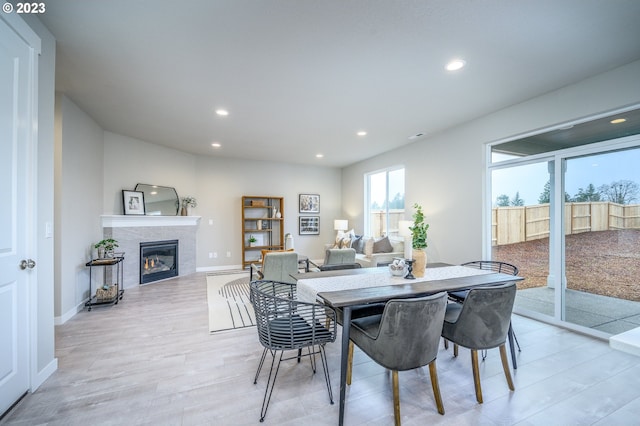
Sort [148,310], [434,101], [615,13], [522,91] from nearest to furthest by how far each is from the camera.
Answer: [615,13] < [522,91] < [434,101] < [148,310]

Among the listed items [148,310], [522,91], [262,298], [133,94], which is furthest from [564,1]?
[148,310]

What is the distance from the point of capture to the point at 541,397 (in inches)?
77.6

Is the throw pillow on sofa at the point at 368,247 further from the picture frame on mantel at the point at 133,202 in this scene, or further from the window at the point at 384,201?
the picture frame on mantel at the point at 133,202

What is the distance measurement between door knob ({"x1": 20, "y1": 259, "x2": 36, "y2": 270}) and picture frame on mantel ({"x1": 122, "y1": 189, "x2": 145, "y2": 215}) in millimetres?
3175

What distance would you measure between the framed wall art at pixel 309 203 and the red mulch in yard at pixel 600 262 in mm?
4959

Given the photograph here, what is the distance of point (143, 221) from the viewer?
5.09 meters

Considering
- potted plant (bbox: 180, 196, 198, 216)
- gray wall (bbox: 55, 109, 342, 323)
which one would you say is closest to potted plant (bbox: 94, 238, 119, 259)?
gray wall (bbox: 55, 109, 342, 323)

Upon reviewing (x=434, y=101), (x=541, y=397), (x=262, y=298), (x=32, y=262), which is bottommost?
(x=541, y=397)

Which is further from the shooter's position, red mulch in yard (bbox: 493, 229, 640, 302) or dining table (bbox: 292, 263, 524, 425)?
red mulch in yard (bbox: 493, 229, 640, 302)

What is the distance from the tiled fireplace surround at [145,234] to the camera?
15.4ft

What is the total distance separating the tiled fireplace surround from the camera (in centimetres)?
469

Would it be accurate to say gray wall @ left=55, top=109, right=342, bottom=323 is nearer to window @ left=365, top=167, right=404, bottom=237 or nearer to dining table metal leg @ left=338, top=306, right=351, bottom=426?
window @ left=365, top=167, right=404, bottom=237

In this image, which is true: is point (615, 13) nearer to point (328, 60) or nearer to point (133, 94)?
point (328, 60)

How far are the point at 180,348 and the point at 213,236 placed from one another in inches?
159
